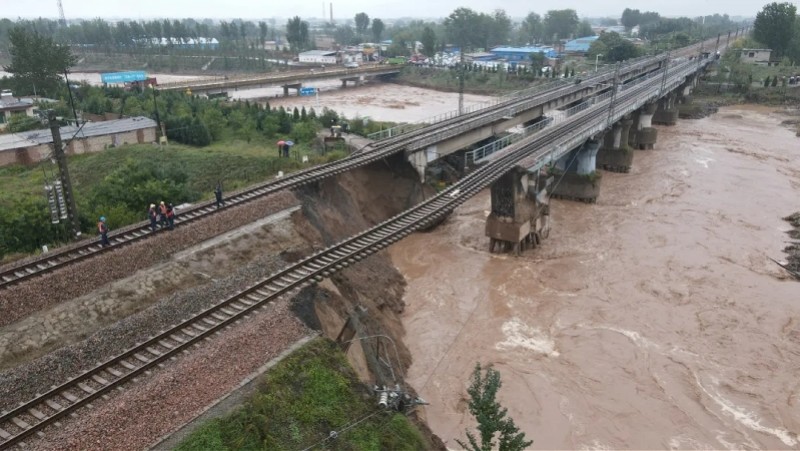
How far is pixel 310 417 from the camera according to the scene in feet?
50.6

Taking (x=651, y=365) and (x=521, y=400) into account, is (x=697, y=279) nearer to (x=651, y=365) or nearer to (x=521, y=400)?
(x=651, y=365)

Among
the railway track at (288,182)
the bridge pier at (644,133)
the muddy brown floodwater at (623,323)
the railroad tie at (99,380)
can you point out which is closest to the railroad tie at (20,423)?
the railroad tie at (99,380)

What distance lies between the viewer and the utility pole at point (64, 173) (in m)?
21.2

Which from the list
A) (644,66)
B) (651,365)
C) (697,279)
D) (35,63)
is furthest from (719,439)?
A: (644,66)

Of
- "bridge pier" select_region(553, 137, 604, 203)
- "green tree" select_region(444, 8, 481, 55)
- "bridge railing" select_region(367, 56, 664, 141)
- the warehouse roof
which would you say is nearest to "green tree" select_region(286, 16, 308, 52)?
"green tree" select_region(444, 8, 481, 55)

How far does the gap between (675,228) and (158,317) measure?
34.4 meters

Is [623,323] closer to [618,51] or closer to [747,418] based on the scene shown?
[747,418]

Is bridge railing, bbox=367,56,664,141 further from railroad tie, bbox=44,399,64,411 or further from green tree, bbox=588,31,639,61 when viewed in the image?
green tree, bbox=588,31,639,61

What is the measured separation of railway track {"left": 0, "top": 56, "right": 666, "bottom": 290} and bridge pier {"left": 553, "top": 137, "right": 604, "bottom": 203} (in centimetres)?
704

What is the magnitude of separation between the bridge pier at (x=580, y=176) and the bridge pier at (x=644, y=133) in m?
21.6

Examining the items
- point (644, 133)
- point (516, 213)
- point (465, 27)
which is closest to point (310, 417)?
point (516, 213)

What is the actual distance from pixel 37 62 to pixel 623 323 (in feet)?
216

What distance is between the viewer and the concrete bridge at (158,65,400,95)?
8662cm

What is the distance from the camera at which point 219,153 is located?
41.9 metres
